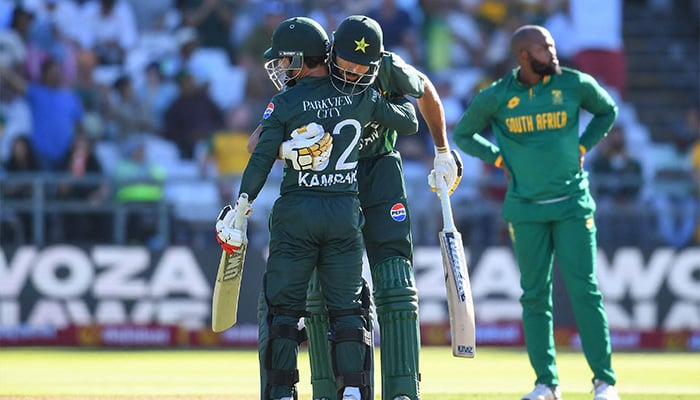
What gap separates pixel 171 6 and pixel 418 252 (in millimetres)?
5982

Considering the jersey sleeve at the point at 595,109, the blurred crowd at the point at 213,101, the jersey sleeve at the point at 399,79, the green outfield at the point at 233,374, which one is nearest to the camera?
the jersey sleeve at the point at 399,79

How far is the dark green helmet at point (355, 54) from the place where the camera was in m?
6.89

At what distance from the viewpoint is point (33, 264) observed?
48.7 feet

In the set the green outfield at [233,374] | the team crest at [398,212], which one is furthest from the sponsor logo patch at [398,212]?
the green outfield at [233,374]

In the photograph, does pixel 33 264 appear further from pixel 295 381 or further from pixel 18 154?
pixel 295 381

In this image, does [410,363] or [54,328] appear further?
[54,328]

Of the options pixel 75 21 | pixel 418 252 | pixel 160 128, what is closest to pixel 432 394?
pixel 418 252

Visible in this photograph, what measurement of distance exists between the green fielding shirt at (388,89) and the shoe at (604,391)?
188cm

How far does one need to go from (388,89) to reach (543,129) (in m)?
1.33

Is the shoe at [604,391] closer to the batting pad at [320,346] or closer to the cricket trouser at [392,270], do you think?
the cricket trouser at [392,270]

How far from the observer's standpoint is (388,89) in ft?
23.9

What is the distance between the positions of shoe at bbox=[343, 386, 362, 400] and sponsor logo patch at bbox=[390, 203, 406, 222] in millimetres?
978

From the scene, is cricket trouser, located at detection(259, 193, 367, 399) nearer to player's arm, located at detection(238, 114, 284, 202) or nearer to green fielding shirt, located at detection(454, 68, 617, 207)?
player's arm, located at detection(238, 114, 284, 202)

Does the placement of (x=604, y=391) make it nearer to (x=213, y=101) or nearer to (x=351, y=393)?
(x=351, y=393)
